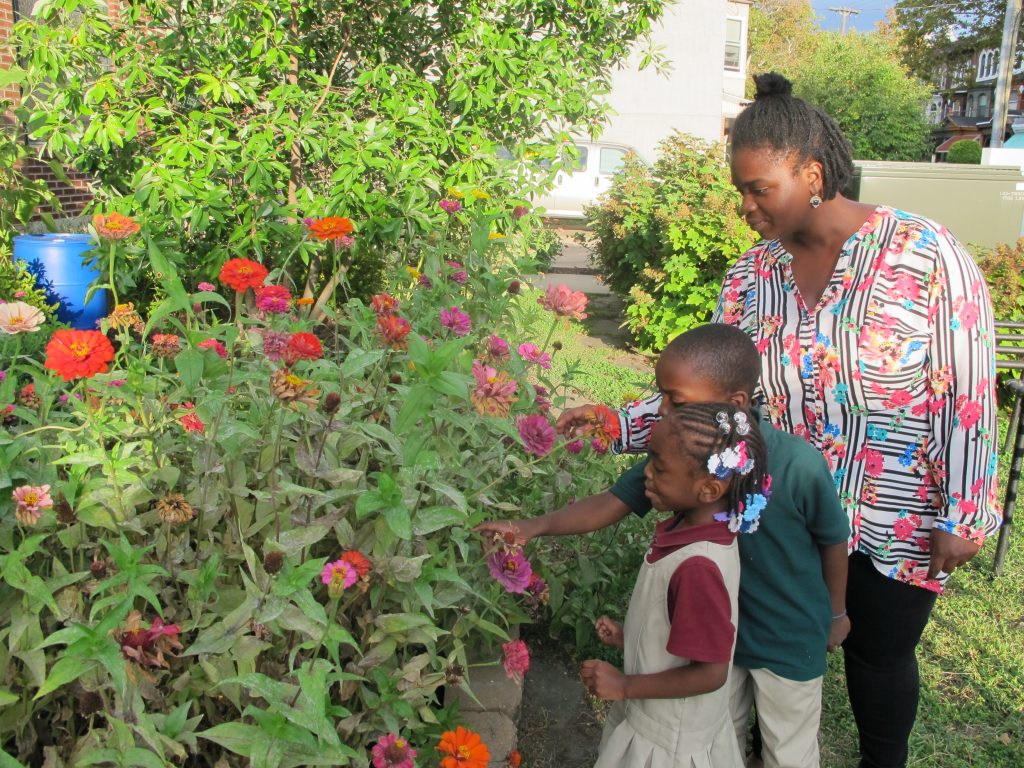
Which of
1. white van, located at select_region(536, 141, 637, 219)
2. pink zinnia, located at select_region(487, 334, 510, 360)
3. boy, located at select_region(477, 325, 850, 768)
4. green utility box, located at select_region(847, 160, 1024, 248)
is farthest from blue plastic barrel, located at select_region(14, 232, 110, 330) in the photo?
white van, located at select_region(536, 141, 637, 219)

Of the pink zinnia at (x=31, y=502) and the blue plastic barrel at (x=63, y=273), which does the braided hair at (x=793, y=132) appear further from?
the blue plastic barrel at (x=63, y=273)

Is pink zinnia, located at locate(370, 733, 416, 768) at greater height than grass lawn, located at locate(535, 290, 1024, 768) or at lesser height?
greater

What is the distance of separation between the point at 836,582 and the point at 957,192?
861 cm

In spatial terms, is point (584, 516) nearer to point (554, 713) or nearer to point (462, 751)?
point (462, 751)

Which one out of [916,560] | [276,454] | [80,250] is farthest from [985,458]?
[80,250]

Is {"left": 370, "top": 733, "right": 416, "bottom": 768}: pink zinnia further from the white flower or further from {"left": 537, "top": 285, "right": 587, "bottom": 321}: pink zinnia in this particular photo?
{"left": 537, "top": 285, "right": 587, "bottom": 321}: pink zinnia

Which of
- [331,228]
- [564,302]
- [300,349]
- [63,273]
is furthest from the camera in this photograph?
[63,273]

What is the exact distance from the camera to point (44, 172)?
7957mm

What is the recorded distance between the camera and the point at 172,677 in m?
1.70

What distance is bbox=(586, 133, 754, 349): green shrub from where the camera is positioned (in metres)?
6.81

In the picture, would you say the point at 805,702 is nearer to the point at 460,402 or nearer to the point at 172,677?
the point at 460,402

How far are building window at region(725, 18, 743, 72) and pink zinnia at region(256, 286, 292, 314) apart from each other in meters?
33.8

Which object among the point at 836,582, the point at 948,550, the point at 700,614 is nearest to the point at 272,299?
the point at 700,614

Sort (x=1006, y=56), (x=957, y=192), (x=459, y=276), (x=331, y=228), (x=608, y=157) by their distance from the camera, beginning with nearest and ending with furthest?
1. (x=331, y=228)
2. (x=459, y=276)
3. (x=957, y=192)
4. (x=608, y=157)
5. (x=1006, y=56)
